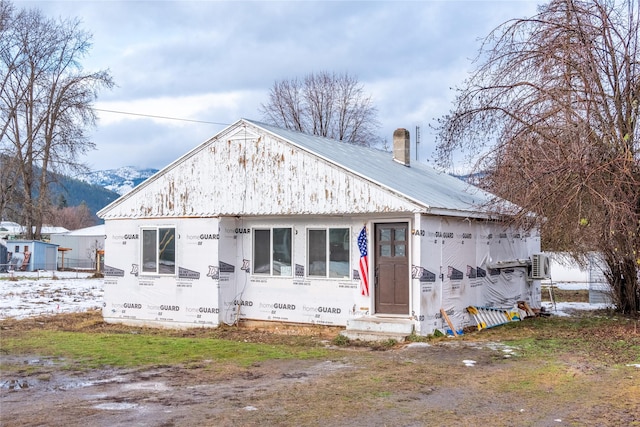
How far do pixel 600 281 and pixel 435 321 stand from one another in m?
8.31

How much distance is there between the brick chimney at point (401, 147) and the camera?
732 inches


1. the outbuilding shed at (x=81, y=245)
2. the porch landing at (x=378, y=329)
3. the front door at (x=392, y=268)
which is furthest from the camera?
the outbuilding shed at (x=81, y=245)

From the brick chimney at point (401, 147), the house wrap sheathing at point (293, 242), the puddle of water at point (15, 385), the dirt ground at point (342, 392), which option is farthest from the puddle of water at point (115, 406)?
the brick chimney at point (401, 147)

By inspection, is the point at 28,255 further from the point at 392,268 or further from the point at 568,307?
the point at 392,268

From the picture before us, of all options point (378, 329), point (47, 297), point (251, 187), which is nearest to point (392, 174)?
point (251, 187)

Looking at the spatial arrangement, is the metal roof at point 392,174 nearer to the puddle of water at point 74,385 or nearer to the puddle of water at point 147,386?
the puddle of water at point 147,386

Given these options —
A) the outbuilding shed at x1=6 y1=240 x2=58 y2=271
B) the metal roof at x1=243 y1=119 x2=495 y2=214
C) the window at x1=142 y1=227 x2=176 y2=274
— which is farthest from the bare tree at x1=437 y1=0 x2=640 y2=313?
the outbuilding shed at x1=6 y1=240 x2=58 y2=271

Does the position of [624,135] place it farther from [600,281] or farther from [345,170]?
[600,281]

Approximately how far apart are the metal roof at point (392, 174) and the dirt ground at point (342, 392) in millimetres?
3535

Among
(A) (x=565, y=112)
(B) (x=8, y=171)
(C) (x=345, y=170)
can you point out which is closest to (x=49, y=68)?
(B) (x=8, y=171)

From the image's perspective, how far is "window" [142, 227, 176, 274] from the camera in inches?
623

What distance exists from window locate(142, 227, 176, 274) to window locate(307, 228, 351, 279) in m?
3.42

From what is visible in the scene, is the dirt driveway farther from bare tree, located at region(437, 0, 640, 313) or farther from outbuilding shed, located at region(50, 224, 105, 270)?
outbuilding shed, located at region(50, 224, 105, 270)

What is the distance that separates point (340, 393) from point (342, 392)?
6cm
